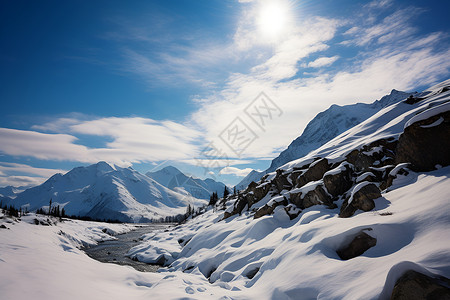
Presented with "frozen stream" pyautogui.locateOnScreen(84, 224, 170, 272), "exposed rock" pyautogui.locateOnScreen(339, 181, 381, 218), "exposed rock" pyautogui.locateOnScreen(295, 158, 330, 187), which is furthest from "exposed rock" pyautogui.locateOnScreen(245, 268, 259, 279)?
"frozen stream" pyautogui.locateOnScreen(84, 224, 170, 272)

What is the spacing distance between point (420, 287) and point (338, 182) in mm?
13593

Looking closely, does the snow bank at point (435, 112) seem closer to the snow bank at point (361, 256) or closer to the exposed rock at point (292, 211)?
the snow bank at point (361, 256)

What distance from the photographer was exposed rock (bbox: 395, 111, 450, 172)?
11.4 metres

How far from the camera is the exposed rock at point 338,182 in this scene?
17237mm

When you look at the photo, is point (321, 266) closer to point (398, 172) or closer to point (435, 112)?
point (398, 172)

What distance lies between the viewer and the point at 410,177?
12602 millimetres

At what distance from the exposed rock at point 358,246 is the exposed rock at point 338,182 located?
30.4ft

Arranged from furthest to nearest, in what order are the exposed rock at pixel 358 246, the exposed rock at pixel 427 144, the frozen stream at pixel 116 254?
the frozen stream at pixel 116 254 → the exposed rock at pixel 427 144 → the exposed rock at pixel 358 246

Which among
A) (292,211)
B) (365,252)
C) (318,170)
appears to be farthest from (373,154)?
(365,252)

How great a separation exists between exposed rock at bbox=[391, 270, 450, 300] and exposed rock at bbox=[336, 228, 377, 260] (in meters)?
3.20

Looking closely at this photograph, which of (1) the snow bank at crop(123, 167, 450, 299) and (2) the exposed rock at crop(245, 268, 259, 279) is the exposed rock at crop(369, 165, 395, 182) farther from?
(2) the exposed rock at crop(245, 268, 259, 279)

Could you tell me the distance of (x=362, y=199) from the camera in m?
12.0

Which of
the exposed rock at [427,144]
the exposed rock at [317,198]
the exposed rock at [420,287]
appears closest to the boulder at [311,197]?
the exposed rock at [317,198]

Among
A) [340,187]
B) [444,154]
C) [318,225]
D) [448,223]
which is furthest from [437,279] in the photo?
[340,187]
